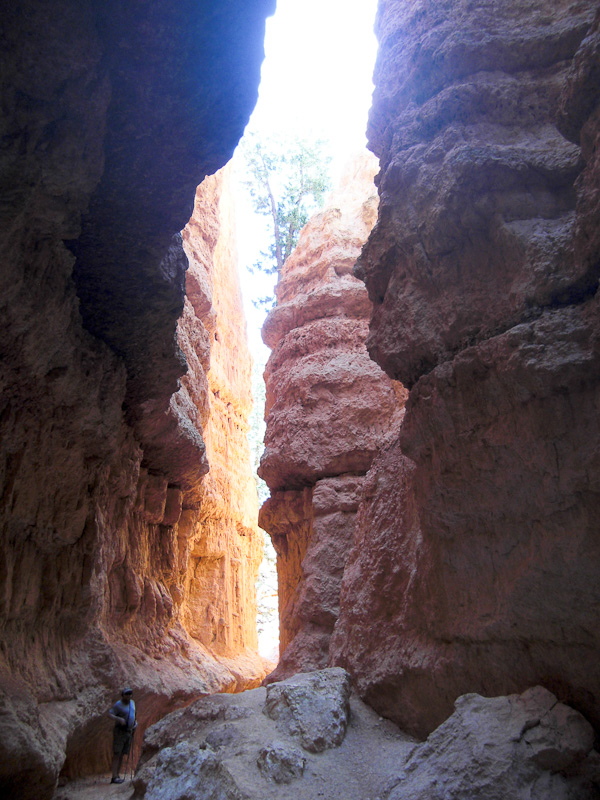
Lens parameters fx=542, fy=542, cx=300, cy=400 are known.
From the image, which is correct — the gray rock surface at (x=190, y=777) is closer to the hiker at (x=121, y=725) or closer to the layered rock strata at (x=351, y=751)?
the layered rock strata at (x=351, y=751)

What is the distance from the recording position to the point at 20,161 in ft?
9.89

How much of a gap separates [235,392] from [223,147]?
1316 centimetres

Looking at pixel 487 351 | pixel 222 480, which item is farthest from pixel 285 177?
pixel 487 351

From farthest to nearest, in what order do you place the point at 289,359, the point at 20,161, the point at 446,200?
the point at 289,359
the point at 446,200
the point at 20,161

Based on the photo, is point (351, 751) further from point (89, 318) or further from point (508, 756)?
point (89, 318)

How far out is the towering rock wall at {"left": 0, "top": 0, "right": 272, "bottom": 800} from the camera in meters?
3.16

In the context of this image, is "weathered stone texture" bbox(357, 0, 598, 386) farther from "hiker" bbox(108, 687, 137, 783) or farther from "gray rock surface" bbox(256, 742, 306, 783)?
"hiker" bbox(108, 687, 137, 783)

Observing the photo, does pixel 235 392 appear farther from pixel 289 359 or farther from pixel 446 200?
pixel 446 200

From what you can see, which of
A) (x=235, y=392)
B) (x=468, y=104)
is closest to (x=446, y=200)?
(x=468, y=104)

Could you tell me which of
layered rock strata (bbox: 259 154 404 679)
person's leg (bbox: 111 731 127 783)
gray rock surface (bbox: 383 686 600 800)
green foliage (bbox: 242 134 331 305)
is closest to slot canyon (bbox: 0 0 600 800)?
gray rock surface (bbox: 383 686 600 800)

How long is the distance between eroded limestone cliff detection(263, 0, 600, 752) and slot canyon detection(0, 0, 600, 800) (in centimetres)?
2

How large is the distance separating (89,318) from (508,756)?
469 cm

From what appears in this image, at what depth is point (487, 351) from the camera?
3.75m

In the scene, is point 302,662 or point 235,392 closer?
point 302,662
